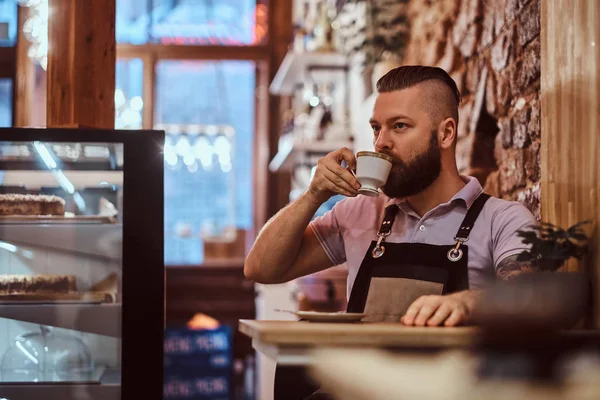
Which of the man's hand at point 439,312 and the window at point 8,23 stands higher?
the window at point 8,23

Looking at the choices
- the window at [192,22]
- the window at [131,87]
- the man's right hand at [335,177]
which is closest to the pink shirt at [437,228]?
the man's right hand at [335,177]

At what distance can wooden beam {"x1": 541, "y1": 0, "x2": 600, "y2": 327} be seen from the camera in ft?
7.17

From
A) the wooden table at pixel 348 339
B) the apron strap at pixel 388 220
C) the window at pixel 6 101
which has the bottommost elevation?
the wooden table at pixel 348 339

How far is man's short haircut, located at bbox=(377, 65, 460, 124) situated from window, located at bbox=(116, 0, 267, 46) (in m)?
5.74

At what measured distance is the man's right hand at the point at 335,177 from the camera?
7.63 feet

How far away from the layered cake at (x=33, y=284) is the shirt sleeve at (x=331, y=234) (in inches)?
34.0

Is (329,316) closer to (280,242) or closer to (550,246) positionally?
(550,246)

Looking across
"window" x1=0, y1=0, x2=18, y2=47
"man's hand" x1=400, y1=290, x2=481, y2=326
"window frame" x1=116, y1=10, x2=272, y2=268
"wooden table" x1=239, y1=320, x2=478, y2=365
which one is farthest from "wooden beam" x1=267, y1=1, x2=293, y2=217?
"wooden table" x1=239, y1=320, x2=478, y2=365

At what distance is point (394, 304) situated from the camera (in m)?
2.38

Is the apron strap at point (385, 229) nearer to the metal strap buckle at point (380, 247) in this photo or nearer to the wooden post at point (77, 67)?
the metal strap buckle at point (380, 247)

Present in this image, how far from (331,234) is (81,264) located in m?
0.86

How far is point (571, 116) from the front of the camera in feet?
7.55

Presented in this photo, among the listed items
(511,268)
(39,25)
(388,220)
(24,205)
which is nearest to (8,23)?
(39,25)

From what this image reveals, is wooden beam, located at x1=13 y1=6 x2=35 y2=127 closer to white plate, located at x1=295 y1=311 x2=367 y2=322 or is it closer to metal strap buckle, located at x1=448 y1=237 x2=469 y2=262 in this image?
metal strap buckle, located at x1=448 y1=237 x2=469 y2=262
